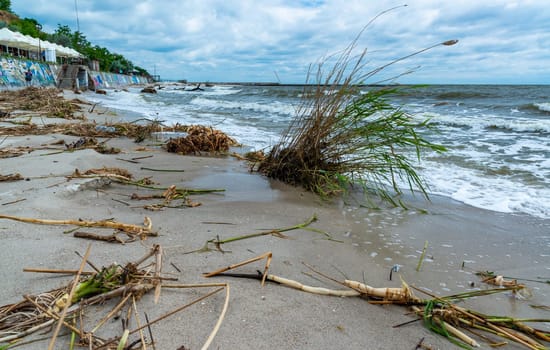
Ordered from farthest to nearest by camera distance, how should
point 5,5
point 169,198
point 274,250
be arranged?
point 5,5 → point 169,198 → point 274,250

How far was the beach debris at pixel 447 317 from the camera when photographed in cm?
132

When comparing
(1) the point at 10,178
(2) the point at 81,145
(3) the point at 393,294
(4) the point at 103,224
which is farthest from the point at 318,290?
(2) the point at 81,145

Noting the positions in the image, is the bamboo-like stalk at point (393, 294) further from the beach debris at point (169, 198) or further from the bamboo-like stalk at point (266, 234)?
the beach debris at point (169, 198)

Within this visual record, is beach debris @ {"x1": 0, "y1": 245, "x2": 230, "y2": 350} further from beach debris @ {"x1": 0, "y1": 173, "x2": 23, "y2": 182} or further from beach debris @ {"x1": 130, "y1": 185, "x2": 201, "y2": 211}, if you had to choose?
beach debris @ {"x1": 0, "y1": 173, "x2": 23, "y2": 182}

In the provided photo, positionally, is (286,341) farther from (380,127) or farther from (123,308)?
(380,127)

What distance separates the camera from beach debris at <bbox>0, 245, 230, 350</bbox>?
108 cm

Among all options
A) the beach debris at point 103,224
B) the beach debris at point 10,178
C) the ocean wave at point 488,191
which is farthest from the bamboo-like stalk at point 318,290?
the beach debris at point 10,178

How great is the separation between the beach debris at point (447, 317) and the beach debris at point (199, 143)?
374cm

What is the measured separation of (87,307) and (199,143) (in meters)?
4.16

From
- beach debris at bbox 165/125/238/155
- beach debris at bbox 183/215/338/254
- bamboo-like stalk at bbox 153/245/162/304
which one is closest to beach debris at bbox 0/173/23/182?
beach debris at bbox 183/215/338/254

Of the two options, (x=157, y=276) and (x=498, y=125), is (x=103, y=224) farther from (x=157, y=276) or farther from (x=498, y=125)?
(x=498, y=125)

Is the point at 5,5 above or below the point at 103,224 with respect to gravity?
above

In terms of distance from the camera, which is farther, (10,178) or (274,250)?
(10,178)

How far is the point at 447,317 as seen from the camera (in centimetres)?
139
